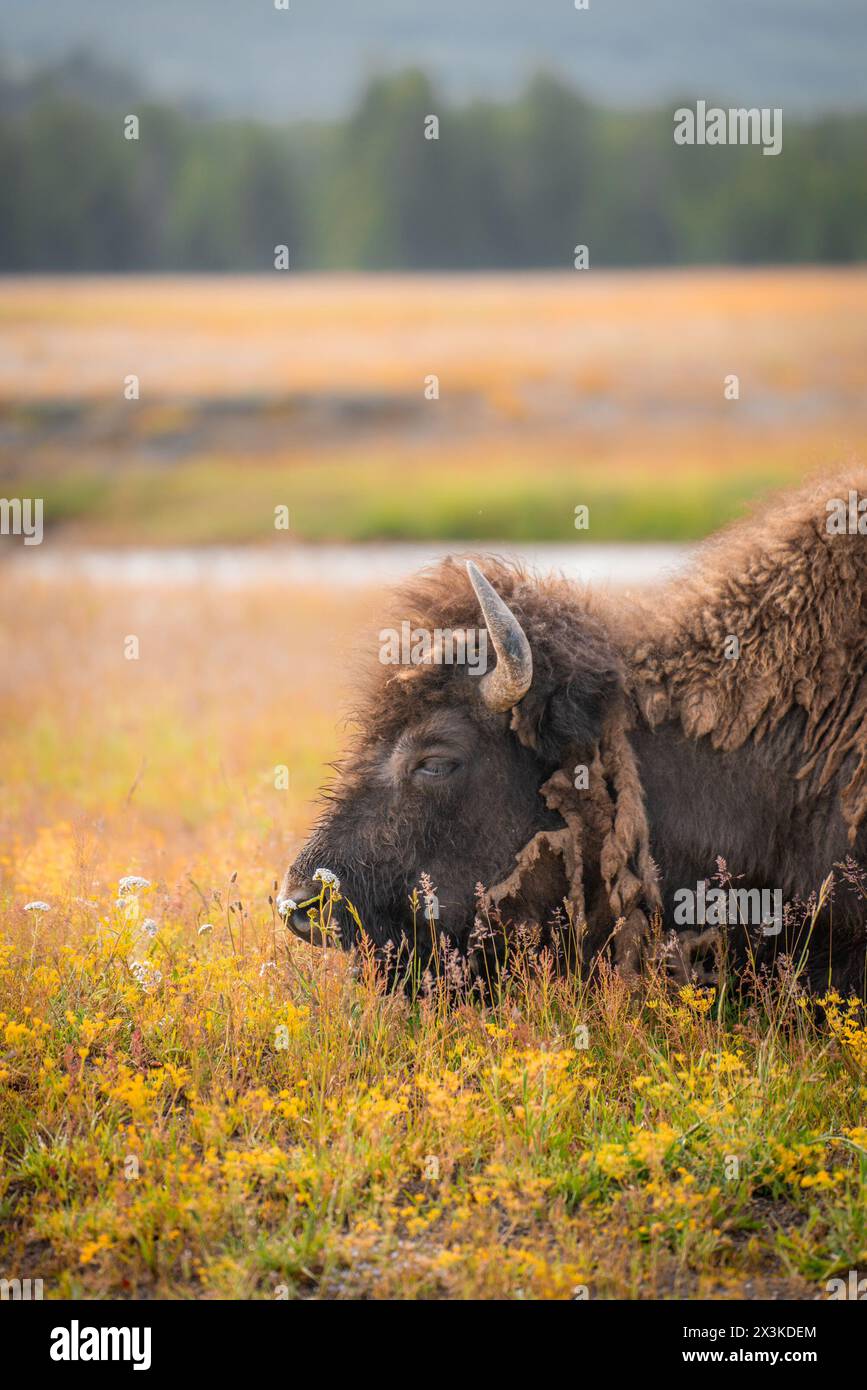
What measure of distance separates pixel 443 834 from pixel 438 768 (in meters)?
0.27

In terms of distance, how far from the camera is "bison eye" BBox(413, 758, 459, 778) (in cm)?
580

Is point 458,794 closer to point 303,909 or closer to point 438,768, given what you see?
point 438,768

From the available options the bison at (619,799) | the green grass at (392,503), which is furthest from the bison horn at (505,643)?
the green grass at (392,503)

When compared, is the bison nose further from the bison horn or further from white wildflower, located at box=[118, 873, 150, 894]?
the bison horn

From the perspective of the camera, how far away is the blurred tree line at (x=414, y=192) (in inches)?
2414

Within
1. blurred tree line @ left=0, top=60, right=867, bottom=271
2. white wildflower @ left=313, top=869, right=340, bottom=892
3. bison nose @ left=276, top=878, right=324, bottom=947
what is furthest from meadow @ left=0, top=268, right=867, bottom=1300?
blurred tree line @ left=0, top=60, right=867, bottom=271

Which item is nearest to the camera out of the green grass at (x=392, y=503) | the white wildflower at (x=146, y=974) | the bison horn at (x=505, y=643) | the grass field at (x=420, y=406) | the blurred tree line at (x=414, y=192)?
the bison horn at (x=505, y=643)

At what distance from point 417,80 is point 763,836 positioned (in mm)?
76009

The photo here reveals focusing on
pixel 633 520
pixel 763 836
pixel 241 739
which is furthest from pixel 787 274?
pixel 763 836

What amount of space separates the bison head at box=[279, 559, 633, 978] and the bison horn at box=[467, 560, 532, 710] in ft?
0.16

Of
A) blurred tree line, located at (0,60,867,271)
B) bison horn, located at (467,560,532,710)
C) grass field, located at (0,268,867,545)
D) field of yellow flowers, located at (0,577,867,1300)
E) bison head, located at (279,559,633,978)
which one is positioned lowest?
field of yellow flowers, located at (0,577,867,1300)

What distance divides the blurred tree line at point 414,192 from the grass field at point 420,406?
5.00 m

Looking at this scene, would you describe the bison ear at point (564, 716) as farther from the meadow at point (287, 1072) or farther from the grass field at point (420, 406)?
the grass field at point (420, 406)

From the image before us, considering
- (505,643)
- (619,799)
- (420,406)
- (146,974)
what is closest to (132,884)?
(146,974)
